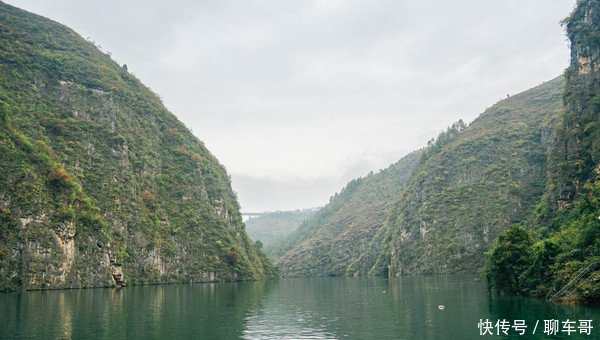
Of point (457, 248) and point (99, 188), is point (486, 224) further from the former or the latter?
point (99, 188)

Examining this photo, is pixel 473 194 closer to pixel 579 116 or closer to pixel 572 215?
pixel 579 116

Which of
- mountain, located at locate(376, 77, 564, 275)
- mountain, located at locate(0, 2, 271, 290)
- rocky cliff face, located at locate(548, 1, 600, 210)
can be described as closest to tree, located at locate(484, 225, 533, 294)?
rocky cliff face, located at locate(548, 1, 600, 210)

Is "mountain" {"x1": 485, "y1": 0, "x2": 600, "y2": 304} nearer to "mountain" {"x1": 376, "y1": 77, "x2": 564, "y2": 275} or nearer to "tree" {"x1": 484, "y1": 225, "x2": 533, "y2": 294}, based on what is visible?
"tree" {"x1": 484, "y1": 225, "x2": 533, "y2": 294}

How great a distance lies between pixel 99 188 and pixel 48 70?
128 ft

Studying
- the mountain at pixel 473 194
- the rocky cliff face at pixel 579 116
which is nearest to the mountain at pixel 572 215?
the rocky cliff face at pixel 579 116

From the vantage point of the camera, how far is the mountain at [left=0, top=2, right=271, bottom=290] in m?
83.6

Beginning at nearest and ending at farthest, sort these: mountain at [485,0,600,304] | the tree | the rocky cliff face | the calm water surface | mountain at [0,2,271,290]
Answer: the calm water surface
mountain at [485,0,600,304]
the tree
the rocky cliff face
mountain at [0,2,271,290]

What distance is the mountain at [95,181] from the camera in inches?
3290

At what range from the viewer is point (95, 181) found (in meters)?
109

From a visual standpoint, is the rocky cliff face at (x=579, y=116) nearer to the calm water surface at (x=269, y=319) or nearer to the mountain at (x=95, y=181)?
the calm water surface at (x=269, y=319)

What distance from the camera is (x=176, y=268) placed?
121 meters

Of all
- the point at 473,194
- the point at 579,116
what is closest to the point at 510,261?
the point at 579,116

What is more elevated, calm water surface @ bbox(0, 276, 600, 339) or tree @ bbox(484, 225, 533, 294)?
tree @ bbox(484, 225, 533, 294)

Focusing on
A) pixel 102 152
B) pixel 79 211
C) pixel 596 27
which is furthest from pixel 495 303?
pixel 102 152
